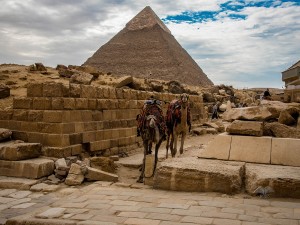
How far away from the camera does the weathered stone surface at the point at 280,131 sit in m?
7.37

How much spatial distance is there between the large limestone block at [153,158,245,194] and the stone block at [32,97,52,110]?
11.4ft

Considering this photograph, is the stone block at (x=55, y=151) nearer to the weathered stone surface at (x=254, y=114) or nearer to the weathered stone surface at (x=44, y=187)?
the weathered stone surface at (x=44, y=187)

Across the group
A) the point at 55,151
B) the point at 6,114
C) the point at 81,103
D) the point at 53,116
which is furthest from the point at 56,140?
the point at 6,114

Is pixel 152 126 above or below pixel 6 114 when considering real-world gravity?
below

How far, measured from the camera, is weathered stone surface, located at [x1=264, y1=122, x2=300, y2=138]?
7367 mm

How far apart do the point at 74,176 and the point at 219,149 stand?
3.08m

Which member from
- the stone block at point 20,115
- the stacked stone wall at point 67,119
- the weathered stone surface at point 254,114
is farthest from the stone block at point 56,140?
the weathered stone surface at point 254,114

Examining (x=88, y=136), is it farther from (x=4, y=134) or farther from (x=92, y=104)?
(x=4, y=134)

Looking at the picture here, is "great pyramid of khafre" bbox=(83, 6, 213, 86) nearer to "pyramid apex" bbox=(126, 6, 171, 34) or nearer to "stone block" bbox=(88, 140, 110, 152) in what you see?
"pyramid apex" bbox=(126, 6, 171, 34)

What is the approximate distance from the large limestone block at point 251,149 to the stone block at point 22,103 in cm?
506

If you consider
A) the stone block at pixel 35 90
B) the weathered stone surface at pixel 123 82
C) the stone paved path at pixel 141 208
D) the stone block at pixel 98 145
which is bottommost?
the stone paved path at pixel 141 208

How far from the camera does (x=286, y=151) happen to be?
688cm

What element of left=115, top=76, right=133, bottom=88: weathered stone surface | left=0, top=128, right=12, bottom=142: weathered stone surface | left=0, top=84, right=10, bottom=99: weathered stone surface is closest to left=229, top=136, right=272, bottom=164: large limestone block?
left=0, top=128, right=12, bottom=142: weathered stone surface

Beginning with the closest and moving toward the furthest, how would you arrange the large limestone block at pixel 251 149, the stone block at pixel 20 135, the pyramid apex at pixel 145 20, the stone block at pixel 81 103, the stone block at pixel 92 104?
the large limestone block at pixel 251 149, the stone block at pixel 20 135, the stone block at pixel 81 103, the stone block at pixel 92 104, the pyramid apex at pixel 145 20
